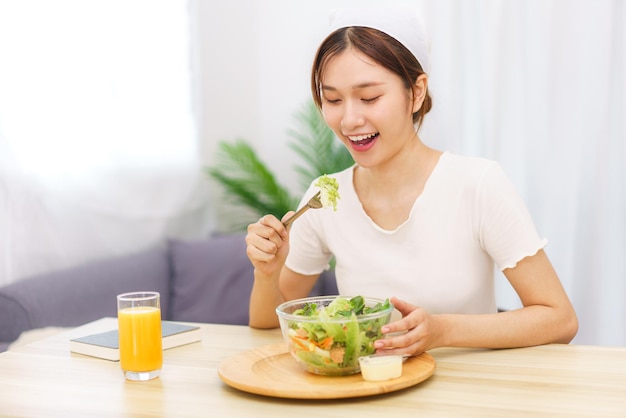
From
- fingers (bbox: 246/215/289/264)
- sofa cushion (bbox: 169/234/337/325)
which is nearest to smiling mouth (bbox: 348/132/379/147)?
fingers (bbox: 246/215/289/264)

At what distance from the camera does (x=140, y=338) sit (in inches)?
56.6

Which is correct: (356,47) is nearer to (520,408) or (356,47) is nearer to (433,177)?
(433,177)

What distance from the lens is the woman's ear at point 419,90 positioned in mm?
1876

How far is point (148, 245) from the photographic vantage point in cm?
353

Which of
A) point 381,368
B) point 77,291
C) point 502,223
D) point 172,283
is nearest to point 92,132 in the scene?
point 77,291

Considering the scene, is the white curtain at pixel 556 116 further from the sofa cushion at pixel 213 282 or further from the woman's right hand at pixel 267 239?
the woman's right hand at pixel 267 239

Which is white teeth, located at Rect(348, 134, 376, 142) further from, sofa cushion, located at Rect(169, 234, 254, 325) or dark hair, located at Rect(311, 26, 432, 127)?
sofa cushion, located at Rect(169, 234, 254, 325)

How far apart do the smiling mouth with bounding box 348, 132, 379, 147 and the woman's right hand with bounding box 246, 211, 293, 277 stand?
0.23 metres

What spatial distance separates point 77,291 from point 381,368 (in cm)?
179

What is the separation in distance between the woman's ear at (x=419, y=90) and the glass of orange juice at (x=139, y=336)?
0.79 m

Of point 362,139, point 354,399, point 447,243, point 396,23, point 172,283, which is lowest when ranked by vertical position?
point 172,283

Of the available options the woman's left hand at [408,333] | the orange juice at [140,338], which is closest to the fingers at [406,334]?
the woman's left hand at [408,333]

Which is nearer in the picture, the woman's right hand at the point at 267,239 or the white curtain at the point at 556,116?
the woman's right hand at the point at 267,239

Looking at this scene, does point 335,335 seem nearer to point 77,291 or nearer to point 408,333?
point 408,333
